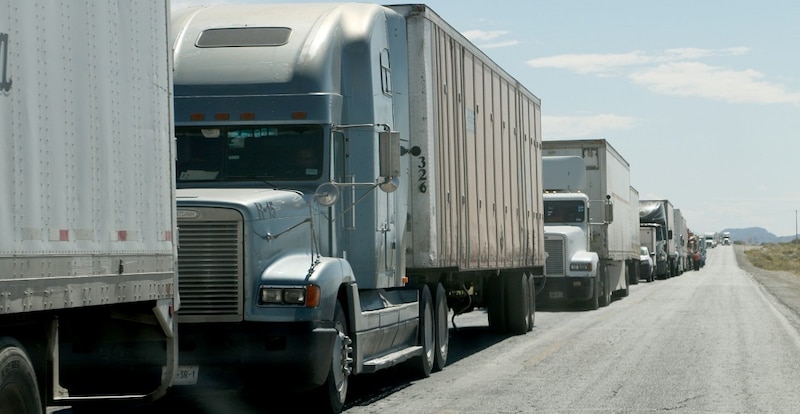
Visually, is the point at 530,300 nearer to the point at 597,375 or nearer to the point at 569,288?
the point at 597,375

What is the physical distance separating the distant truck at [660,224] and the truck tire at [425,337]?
150ft

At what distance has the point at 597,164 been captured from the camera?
32.7 meters

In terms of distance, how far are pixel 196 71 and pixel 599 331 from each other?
1173cm

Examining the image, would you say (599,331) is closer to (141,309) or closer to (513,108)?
(513,108)

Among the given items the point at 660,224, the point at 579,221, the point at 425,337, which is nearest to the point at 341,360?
the point at 425,337

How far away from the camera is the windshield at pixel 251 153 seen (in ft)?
38.6

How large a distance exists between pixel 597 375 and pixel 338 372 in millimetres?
4222

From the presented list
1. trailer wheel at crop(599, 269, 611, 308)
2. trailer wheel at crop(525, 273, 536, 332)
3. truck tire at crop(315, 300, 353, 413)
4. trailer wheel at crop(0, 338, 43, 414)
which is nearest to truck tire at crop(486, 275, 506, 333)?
trailer wheel at crop(525, 273, 536, 332)

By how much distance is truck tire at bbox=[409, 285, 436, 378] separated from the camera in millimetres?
14188

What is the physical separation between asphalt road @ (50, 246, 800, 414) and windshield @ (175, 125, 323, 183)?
2007 mm

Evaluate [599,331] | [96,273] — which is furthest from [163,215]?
[599,331]

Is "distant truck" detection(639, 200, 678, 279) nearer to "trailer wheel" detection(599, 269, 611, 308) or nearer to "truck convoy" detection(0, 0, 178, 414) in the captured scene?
"trailer wheel" detection(599, 269, 611, 308)

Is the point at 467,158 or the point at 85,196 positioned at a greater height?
the point at 467,158

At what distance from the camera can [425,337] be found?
1438cm
